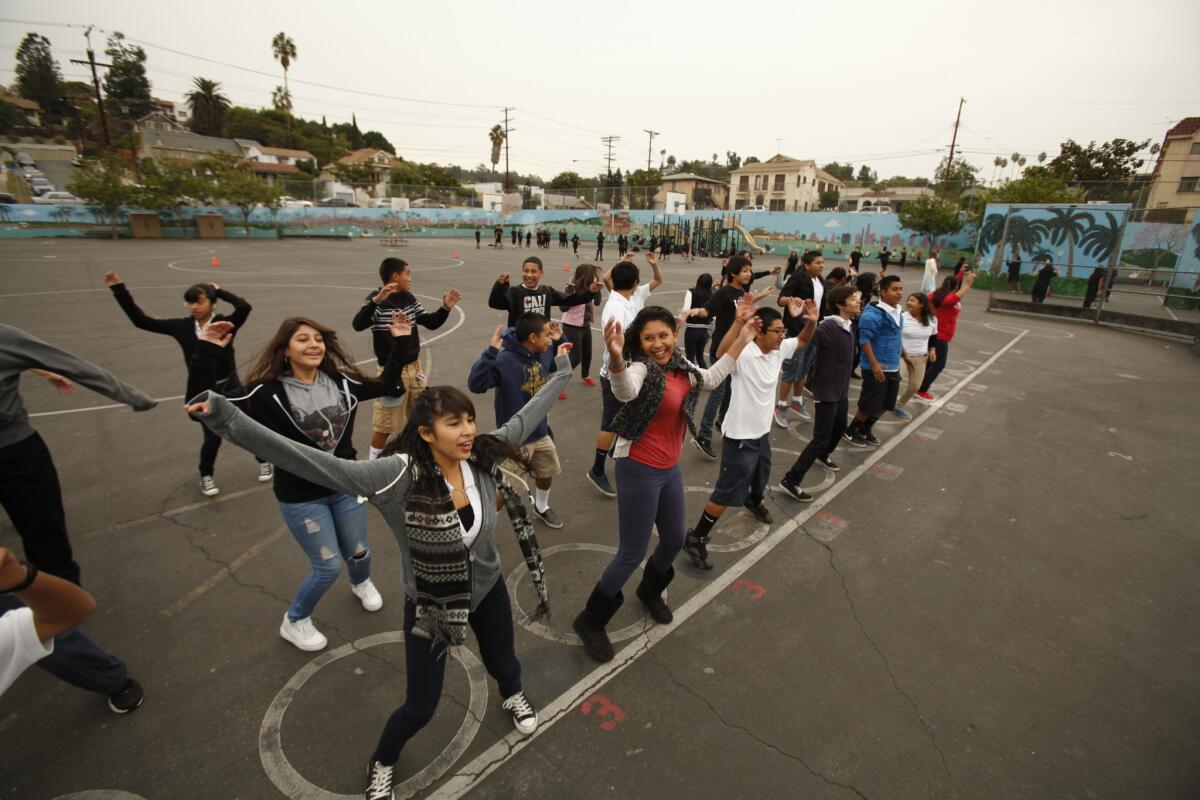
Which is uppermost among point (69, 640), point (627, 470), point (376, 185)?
point (376, 185)

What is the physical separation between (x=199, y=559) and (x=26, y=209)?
4136 cm

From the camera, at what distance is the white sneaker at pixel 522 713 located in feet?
9.71

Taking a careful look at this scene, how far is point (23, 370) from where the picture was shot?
9.98 feet

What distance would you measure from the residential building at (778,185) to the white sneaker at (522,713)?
229 feet

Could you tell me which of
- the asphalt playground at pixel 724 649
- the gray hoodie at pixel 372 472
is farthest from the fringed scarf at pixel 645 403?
the asphalt playground at pixel 724 649

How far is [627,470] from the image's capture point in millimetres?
3256

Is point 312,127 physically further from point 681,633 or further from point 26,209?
point 681,633

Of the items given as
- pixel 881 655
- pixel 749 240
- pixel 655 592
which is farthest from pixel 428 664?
pixel 749 240

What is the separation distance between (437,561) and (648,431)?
148 centimetres

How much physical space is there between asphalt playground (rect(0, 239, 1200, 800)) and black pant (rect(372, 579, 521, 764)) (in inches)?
15.0

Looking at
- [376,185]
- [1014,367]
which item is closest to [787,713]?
[1014,367]

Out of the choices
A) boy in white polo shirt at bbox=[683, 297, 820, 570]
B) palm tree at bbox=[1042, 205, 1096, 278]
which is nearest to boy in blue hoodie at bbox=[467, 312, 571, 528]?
boy in white polo shirt at bbox=[683, 297, 820, 570]

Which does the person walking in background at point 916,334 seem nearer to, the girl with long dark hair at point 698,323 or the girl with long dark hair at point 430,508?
the girl with long dark hair at point 698,323

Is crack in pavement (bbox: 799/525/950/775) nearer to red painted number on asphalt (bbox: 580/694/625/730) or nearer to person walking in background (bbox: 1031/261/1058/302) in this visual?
red painted number on asphalt (bbox: 580/694/625/730)
